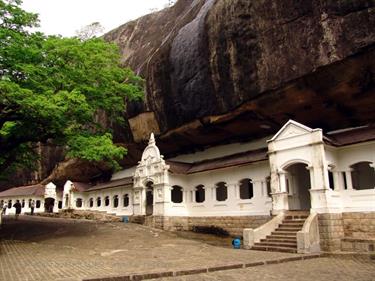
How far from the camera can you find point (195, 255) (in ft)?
43.5

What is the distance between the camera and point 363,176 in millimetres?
19594

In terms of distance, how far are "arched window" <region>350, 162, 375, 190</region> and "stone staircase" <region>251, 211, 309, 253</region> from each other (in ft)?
15.0

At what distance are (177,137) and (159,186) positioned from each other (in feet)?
12.3

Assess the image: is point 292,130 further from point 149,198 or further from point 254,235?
point 149,198

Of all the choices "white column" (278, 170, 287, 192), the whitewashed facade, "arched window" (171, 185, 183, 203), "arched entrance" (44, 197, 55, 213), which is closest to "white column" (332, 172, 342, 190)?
the whitewashed facade

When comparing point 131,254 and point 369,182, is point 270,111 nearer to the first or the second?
point 369,182

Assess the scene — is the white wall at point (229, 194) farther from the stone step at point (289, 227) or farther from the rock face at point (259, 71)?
the stone step at point (289, 227)

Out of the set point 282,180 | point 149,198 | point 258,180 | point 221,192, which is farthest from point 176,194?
point 282,180

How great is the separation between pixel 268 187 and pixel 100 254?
36.8 feet

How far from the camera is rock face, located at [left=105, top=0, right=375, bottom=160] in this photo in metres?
15.4

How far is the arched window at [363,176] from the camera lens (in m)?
19.1

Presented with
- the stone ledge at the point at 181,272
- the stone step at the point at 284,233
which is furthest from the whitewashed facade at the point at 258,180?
the stone ledge at the point at 181,272

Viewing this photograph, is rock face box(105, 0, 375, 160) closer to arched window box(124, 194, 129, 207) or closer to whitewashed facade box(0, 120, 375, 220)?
whitewashed facade box(0, 120, 375, 220)

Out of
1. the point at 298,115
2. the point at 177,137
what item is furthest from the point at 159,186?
the point at 298,115
